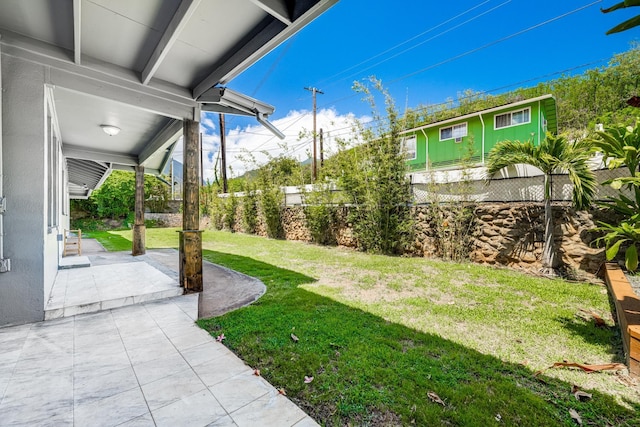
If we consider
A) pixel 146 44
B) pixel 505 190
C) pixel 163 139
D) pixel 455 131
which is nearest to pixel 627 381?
pixel 505 190

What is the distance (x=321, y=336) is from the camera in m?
2.54

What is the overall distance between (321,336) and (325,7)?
9.23 feet

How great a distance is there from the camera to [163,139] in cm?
521

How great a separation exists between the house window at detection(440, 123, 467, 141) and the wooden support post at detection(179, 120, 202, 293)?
10.9 meters

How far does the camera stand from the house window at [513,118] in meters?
10.1

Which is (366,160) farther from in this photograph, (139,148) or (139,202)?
(139,202)

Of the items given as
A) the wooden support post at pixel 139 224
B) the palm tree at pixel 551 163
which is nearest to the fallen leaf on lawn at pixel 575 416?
the palm tree at pixel 551 163

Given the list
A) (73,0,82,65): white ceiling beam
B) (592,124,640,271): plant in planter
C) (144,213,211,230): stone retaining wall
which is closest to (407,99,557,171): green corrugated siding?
(592,124,640,271): plant in planter

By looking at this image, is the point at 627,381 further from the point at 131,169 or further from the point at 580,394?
the point at 131,169

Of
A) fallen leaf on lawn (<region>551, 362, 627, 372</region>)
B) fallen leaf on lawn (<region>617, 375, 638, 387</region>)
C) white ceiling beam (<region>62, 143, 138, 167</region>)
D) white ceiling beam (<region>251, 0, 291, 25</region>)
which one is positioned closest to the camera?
fallen leaf on lawn (<region>617, 375, 638, 387</region>)

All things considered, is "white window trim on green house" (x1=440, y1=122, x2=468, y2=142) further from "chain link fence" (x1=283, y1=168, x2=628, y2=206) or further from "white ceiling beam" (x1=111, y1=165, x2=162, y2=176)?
"white ceiling beam" (x1=111, y1=165, x2=162, y2=176)

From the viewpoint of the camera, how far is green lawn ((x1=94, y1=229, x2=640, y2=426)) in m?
1.62

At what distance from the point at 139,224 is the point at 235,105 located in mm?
5315

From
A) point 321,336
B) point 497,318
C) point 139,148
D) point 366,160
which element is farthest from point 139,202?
point 497,318
